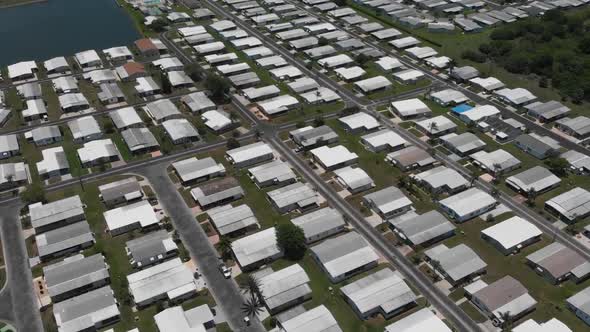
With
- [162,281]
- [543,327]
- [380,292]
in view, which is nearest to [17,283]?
[162,281]

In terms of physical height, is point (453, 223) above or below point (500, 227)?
above

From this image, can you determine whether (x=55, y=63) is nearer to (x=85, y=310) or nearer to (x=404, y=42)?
(x=85, y=310)

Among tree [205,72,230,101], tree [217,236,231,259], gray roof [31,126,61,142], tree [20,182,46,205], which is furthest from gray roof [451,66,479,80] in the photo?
tree [20,182,46,205]

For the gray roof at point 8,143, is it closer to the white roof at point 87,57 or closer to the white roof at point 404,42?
the white roof at point 87,57

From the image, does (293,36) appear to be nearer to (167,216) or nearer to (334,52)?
(334,52)

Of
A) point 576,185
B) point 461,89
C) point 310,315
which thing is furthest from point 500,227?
point 461,89

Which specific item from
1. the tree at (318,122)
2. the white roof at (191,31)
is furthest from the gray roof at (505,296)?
the white roof at (191,31)
